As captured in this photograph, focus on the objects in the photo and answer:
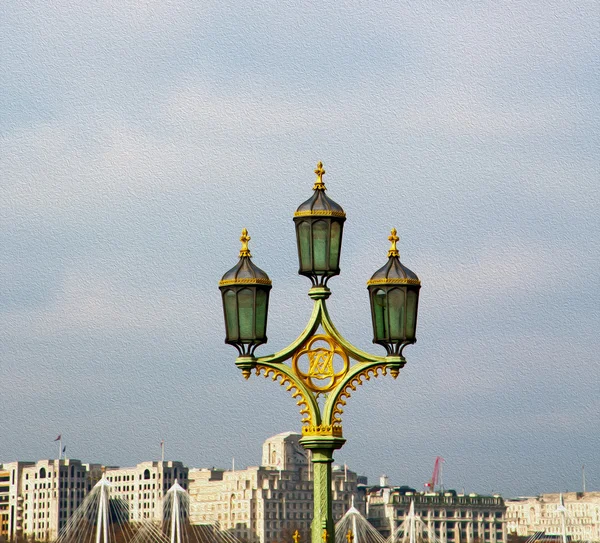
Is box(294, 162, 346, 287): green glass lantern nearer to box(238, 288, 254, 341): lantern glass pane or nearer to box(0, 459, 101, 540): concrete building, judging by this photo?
box(238, 288, 254, 341): lantern glass pane

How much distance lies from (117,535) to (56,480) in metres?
27.1

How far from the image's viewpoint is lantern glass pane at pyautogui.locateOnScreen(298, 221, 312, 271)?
1382 cm

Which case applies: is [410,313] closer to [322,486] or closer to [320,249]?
[320,249]

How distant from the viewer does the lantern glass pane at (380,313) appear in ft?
45.0

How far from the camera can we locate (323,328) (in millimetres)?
13672

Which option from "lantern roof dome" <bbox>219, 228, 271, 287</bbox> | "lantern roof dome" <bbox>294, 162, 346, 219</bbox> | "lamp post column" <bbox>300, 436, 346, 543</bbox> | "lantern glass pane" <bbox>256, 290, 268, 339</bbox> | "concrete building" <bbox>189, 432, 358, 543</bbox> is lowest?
"lamp post column" <bbox>300, 436, 346, 543</bbox>

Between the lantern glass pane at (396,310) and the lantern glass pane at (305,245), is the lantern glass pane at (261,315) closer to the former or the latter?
the lantern glass pane at (305,245)

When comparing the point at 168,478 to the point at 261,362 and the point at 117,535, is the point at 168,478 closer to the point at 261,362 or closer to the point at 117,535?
the point at 117,535

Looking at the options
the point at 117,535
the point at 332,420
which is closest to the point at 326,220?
the point at 332,420

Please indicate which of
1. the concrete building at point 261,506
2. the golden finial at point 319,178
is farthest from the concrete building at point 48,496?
the golden finial at point 319,178

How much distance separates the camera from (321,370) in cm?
1359

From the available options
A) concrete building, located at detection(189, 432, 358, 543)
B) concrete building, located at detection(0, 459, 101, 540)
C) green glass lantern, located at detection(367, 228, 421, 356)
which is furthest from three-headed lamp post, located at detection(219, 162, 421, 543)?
concrete building, located at detection(0, 459, 101, 540)

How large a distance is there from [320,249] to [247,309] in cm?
92

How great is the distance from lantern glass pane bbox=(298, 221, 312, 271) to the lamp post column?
1.64 meters
